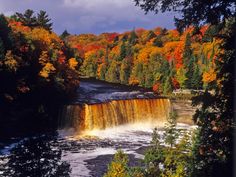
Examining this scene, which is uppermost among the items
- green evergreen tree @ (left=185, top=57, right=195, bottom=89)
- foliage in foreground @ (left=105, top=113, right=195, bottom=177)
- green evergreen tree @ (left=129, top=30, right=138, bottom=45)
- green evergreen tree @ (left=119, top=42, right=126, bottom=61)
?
green evergreen tree @ (left=129, top=30, right=138, bottom=45)

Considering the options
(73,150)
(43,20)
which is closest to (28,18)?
(43,20)

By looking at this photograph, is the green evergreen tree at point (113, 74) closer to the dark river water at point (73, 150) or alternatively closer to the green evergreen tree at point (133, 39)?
the green evergreen tree at point (133, 39)

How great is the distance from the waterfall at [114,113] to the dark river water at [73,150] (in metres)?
0.71

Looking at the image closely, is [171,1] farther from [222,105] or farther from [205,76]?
[205,76]

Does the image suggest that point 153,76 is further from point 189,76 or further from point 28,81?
point 28,81

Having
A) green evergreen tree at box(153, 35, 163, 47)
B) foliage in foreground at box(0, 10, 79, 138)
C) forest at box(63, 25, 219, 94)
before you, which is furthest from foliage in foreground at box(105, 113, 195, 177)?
green evergreen tree at box(153, 35, 163, 47)

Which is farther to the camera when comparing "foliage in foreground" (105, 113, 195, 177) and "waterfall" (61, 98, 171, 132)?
"waterfall" (61, 98, 171, 132)

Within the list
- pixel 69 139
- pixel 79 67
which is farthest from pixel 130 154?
pixel 79 67

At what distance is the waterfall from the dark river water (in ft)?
2.33

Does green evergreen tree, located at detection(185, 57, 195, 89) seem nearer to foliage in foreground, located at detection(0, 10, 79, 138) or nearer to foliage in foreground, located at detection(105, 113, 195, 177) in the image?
foliage in foreground, located at detection(0, 10, 79, 138)

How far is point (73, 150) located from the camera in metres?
34.6

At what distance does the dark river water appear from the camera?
1838 cm

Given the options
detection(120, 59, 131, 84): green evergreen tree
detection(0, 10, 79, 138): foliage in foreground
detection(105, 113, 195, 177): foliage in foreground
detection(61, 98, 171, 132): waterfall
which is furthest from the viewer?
detection(120, 59, 131, 84): green evergreen tree

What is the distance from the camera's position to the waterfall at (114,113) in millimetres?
43938
